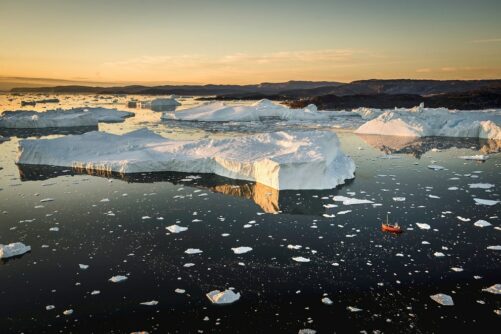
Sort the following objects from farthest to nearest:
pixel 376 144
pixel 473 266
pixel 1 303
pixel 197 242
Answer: pixel 376 144, pixel 197 242, pixel 473 266, pixel 1 303

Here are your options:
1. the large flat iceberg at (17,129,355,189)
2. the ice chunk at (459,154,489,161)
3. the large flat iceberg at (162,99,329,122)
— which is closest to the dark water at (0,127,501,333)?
the large flat iceberg at (17,129,355,189)

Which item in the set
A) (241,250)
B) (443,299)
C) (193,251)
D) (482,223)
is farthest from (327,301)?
(482,223)

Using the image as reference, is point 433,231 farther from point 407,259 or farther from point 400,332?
point 400,332

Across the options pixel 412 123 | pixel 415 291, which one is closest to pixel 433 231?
pixel 415 291

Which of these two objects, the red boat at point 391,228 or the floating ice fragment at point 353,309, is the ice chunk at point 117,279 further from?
the red boat at point 391,228

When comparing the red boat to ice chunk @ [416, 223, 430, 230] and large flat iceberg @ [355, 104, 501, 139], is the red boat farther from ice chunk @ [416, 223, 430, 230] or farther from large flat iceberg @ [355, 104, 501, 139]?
large flat iceberg @ [355, 104, 501, 139]

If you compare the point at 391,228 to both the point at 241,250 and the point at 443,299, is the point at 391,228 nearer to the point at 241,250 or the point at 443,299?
the point at 443,299
